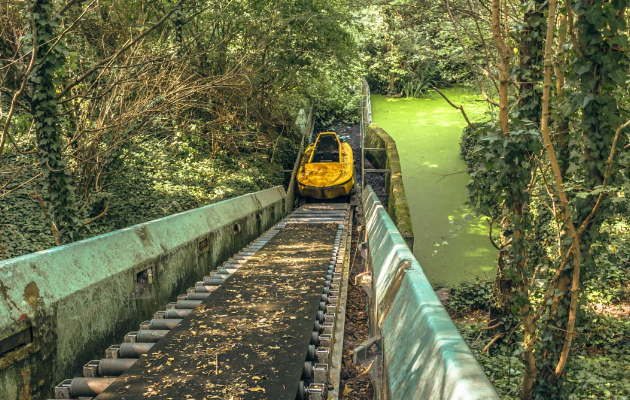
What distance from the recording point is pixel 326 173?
58.0ft

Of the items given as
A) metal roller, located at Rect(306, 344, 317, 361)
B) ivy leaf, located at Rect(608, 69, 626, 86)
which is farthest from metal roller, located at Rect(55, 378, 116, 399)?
ivy leaf, located at Rect(608, 69, 626, 86)

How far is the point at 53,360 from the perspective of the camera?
12.6 feet

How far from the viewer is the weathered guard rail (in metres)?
1.91

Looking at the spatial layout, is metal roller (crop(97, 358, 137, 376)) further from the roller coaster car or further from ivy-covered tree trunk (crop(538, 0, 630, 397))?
the roller coaster car

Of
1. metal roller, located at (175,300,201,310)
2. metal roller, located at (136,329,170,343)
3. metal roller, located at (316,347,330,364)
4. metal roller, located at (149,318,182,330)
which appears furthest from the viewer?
metal roller, located at (175,300,201,310)

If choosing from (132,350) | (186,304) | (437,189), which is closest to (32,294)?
(132,350)

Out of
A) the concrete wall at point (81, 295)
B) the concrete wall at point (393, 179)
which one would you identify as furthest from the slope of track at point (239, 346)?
the concrete wall at point (393, 179)

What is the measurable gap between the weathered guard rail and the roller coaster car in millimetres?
12605

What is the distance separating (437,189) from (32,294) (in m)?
15.9

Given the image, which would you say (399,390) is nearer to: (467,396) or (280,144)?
(467,396)

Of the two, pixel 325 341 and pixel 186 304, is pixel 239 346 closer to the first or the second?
pixel 325 341

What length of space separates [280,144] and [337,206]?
404cm

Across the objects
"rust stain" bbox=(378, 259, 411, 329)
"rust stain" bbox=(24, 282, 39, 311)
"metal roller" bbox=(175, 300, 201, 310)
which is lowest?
"metal roller" bbox=(175, 300, 201, 310)

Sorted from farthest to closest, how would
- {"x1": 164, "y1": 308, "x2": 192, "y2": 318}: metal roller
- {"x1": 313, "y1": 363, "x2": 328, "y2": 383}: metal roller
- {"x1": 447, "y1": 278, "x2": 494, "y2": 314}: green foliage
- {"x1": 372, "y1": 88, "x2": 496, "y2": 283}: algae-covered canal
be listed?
{"x1": 372, "y1": 88, "x2": 496, "y2": 283}: algae-covered canal < {"x1": 447, "y1": 278, "x2": 494, "y2": 314}: green foliage < {"x1": 164, "y1": 308, "x2": 192, "y2": 318}: metal roller < {"x1": 313, "y1": 363, "x2": 328, "y2": 383}: metal roller
